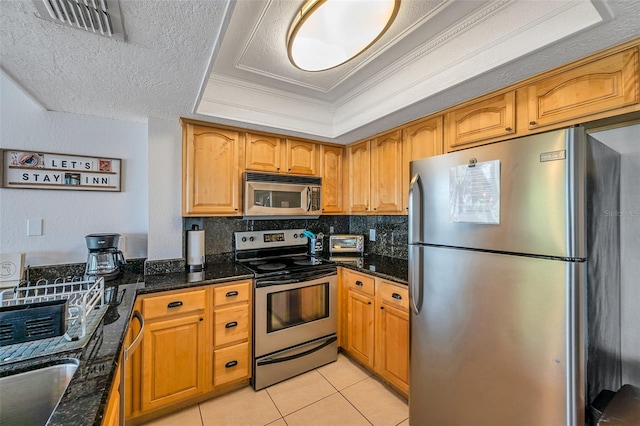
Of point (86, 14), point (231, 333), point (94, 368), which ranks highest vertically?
point (86, 14)

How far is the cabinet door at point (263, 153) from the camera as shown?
2486 mm

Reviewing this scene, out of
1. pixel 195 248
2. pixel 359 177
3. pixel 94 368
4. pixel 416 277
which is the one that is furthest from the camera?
pixel 359 177

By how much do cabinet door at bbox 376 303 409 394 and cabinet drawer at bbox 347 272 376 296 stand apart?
0.56 ft

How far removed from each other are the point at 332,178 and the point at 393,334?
5.53 ft

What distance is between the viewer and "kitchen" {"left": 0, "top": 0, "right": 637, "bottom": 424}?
1.90 metres

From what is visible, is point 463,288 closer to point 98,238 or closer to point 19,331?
point 19,331

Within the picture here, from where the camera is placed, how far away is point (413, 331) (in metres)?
1.66

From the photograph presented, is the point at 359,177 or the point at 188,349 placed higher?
the point at 359,177

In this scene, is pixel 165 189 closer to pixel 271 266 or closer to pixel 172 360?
pixel 271 266

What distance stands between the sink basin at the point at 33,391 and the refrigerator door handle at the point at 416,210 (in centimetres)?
164

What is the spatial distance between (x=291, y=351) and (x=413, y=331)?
3.63 feet

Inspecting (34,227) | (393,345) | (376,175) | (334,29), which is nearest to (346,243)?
(376,175)

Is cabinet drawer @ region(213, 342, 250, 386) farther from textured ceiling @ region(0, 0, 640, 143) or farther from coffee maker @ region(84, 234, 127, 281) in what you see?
textured ceiling @ region(0, 0, 640, 143)

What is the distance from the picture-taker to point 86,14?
1.03 meters
